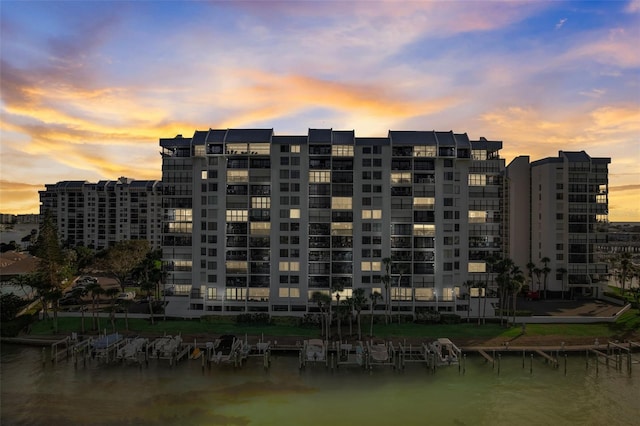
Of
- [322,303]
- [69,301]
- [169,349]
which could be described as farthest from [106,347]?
[322,303]

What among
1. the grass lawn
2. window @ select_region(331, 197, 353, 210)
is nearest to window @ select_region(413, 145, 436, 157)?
window @ select_region(331, 197, 353, 210)

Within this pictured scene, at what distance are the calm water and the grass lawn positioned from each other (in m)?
9.22

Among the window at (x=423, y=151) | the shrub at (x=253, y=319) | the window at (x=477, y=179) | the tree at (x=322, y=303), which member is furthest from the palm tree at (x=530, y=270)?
the shrub at (x=253, y=319)

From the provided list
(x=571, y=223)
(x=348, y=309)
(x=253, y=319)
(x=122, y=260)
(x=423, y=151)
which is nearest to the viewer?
(x=348, y=309)

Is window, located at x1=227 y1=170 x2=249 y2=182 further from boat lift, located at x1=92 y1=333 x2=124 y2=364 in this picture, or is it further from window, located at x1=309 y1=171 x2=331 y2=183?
boat lift, located at x1=92 y1=333 x2=124 y2=364

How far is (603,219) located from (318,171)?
77.8m

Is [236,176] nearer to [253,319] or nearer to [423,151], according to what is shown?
[253,319]

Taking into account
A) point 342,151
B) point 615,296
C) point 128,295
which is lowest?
point 128,295

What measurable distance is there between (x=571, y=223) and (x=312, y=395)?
8632 centimetres

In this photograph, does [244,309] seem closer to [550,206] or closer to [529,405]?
[529,405]

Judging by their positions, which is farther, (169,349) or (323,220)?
(323,220)

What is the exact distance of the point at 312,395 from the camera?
52.2 m

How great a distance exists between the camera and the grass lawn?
72750 mm

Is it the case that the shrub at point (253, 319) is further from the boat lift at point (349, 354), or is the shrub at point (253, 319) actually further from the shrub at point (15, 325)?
the shrub at point (15, 325)
